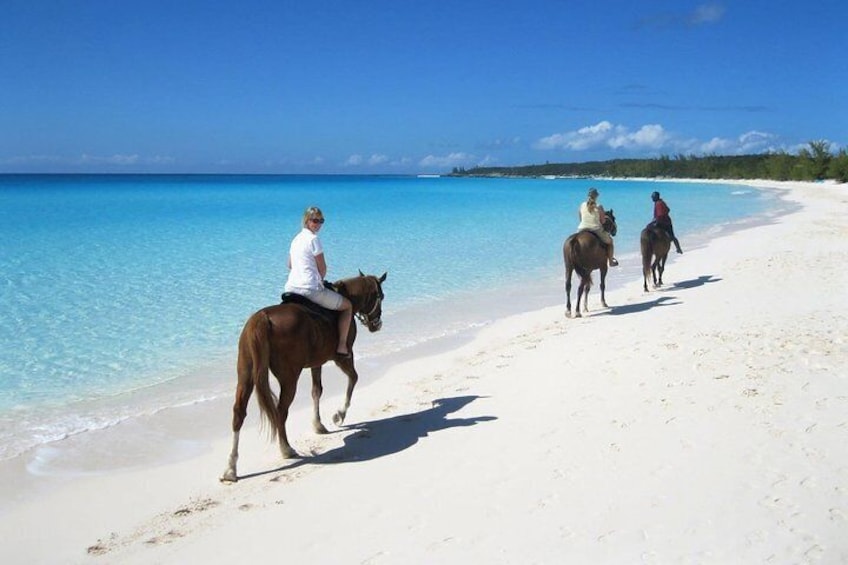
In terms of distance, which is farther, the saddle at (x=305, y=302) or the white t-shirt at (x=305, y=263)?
the saddle at (x=305, y=302)

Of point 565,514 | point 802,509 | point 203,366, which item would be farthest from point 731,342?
point 203,366

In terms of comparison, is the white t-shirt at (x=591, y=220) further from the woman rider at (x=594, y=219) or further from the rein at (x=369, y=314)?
the rein at (x=369, y=314)

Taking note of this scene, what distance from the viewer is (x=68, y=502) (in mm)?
5328

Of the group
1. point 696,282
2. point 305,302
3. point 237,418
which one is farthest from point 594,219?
point 237,418

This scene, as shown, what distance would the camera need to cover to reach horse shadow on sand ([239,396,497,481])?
6.01 meters

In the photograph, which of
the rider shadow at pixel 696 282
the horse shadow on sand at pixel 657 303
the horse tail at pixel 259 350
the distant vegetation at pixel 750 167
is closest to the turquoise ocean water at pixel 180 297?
the rider shadow at pixel 696 282

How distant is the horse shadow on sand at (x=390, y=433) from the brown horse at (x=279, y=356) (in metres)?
0.32

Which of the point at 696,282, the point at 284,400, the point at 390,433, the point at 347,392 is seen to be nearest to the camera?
the point at 284,400

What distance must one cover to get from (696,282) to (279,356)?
11.5m

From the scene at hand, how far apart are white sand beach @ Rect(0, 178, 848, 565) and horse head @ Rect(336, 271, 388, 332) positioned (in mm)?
1085

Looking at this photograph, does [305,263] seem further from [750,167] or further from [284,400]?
[750,167]

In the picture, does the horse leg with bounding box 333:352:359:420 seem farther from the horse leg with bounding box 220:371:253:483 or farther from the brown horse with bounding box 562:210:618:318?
the brown horse with bounding box 562:210:618:318

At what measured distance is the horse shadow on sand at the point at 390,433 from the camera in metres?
6.01

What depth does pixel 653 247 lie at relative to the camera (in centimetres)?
1423
